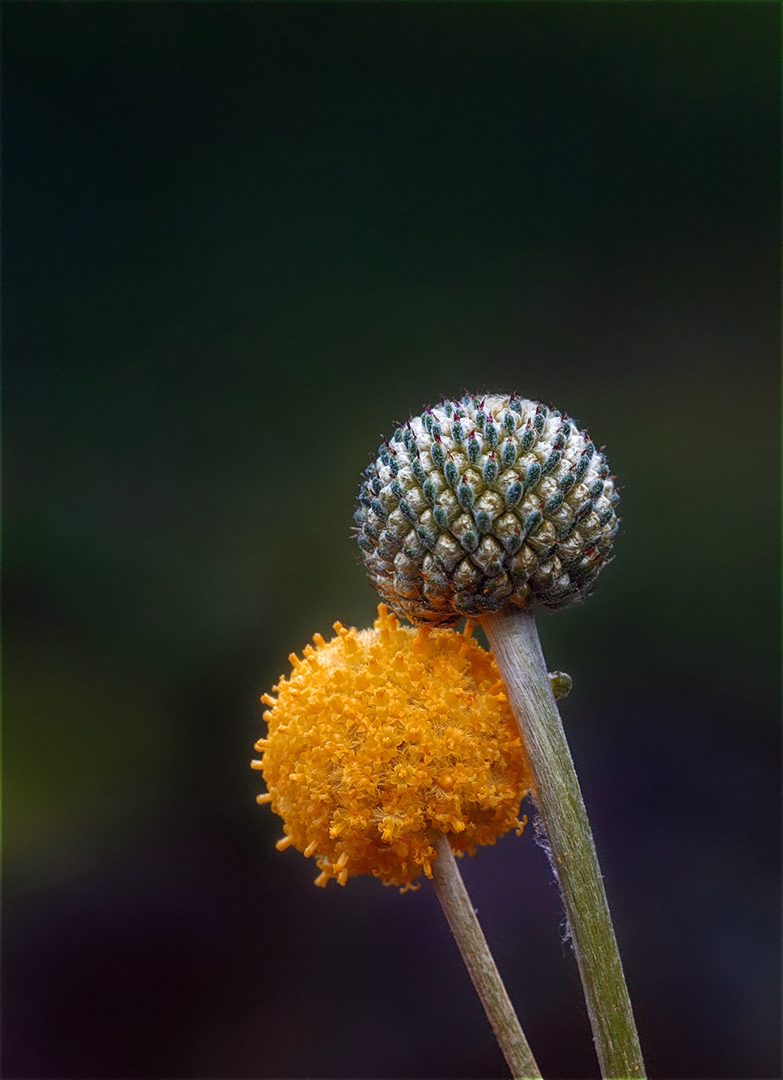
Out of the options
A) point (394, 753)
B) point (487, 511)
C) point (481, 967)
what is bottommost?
point (481, 967)

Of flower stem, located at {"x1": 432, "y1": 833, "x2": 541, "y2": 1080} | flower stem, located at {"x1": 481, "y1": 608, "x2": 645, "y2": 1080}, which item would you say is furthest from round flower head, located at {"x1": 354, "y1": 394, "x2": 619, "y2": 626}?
flower stem, located at {"x1": 432, "y1": 833, "x2": 541, "y2": 1080}

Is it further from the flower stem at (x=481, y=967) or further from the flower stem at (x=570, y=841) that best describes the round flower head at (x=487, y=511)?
the flower stem at (x=481, y=967)

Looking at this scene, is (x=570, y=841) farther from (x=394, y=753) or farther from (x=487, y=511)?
(x=487, y=511)

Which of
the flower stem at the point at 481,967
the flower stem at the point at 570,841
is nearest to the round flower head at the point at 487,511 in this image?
the flower stem at the point at 570,841

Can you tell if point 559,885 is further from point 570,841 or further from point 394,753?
point 394,753

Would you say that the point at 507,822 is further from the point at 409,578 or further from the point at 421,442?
the point at 421,442

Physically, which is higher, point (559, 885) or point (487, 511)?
point (487, 511)

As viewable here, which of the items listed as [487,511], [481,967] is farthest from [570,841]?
[487,511]

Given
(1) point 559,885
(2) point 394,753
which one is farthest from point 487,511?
(1) point 559,885
